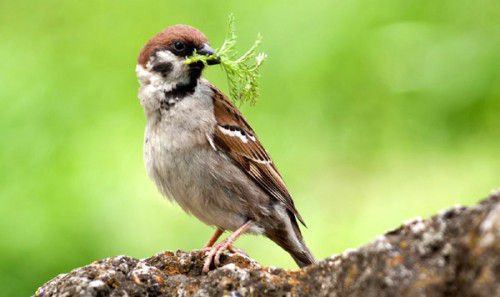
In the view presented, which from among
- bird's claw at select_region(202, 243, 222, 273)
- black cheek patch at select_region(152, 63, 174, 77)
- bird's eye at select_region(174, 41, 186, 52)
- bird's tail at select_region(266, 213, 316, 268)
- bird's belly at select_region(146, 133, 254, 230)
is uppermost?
bird's eye at select_region(174, 41, 186, 52)

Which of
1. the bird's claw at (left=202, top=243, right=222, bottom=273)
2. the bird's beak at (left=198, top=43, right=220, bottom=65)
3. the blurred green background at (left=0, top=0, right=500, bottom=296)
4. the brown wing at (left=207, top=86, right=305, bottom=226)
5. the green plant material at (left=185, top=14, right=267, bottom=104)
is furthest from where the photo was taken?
the blurred green background at (left=0, top=0, right=500, bottom=296)

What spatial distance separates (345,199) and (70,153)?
1.28 metres

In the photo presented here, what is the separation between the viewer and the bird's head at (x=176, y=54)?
388 cm

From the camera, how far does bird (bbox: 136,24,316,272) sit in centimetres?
387

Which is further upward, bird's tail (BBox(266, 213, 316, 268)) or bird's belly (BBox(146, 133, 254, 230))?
bird's belly (BBox(146, 133, 254, 230))

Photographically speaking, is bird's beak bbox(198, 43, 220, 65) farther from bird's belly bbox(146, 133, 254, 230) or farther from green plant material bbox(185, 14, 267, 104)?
bird's belly bbox(146, 133, 254, 230)

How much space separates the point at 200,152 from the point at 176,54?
0.38 metres

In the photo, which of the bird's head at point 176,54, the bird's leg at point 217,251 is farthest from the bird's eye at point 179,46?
the bird's leg at point 217,251

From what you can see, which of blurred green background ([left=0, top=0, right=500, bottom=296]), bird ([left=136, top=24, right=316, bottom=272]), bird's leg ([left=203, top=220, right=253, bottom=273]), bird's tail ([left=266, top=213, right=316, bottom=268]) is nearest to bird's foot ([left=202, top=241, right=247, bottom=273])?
bird's leg ([left=203, top=220, right=253, bottom=273])

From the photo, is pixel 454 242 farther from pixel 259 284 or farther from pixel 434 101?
pixel 434 101

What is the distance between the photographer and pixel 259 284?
2.61m

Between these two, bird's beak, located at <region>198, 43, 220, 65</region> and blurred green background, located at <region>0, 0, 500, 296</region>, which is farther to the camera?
blurred green background, located at <region>0, 0, 500, 296</region>

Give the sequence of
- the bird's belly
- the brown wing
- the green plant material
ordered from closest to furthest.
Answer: the green plant material, the bird's belly, the brown wing

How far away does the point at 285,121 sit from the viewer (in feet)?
16.2
